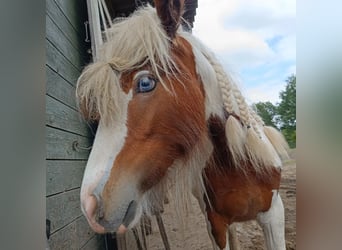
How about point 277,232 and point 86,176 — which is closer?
point 86,176

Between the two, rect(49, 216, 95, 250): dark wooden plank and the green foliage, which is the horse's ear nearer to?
the green foliage

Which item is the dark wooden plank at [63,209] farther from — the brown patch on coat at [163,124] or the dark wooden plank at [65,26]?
the dark wooden plank at [65,26]

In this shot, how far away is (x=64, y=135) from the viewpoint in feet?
3.24

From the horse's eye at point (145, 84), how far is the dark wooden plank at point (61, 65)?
0.23 meters

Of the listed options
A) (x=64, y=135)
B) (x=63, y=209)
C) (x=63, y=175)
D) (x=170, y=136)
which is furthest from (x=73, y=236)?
(x=170, y=136)

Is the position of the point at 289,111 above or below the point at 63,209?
above

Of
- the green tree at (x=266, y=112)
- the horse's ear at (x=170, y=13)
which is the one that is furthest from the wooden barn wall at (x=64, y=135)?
the green tree at (x=266, y=112)

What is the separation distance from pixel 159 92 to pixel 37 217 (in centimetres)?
53

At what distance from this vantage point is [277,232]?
1.02 m

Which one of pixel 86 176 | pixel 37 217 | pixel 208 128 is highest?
pixel 208 128

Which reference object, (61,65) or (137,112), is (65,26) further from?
(137,112)

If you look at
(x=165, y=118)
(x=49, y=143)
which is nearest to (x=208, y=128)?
(x=165, y=118)

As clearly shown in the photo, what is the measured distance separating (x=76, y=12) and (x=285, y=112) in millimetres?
759

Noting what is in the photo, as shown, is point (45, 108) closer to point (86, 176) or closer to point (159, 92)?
point (86, 176)
